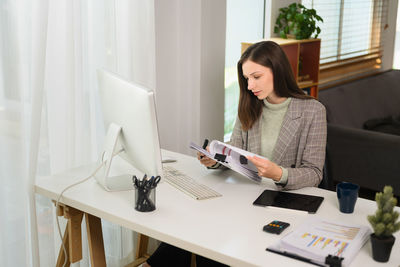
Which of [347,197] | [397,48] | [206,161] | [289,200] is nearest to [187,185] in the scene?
[206,161]

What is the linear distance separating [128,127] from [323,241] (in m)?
0.80

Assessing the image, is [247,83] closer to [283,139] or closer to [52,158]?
[283,139]

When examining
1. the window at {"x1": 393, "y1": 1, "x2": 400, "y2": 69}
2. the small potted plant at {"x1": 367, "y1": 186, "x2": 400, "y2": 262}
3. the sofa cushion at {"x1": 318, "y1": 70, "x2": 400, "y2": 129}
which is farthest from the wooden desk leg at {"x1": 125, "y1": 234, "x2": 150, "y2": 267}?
the window at {"x1": 393, "y1": 1, "x2": 400, "y2": 69}

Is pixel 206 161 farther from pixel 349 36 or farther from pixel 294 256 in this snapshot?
pixel 349 36

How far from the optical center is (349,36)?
197 inches

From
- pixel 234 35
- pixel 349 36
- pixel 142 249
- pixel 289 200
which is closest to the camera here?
pixel 289 200

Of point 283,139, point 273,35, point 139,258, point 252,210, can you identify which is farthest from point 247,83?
point 273,35

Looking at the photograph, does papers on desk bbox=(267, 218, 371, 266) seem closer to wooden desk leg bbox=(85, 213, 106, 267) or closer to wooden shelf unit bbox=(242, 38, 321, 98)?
wooden desk leg bbox=(85, 213, 106, 267)

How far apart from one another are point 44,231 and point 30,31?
900mm

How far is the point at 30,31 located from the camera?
2.07 meters

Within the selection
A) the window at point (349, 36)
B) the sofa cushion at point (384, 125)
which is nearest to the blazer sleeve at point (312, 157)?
the sofa cushion at point (384, 125)

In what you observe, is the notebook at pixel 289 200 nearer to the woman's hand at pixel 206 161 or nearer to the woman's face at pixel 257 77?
the woman's hand at pixel 206 161

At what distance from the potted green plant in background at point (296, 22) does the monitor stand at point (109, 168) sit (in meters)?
2.14

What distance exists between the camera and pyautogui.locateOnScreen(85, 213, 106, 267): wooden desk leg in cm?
201
